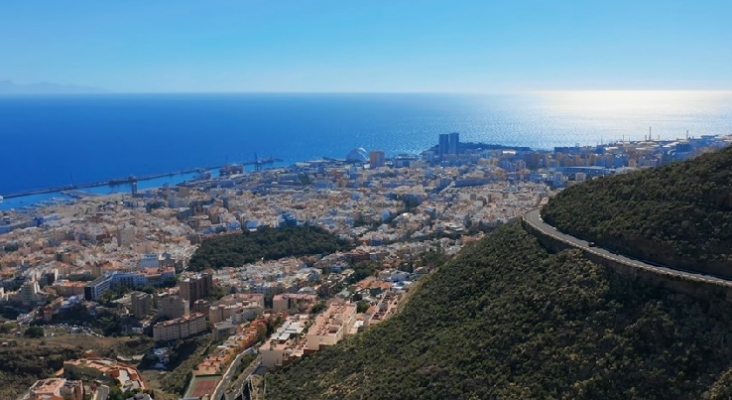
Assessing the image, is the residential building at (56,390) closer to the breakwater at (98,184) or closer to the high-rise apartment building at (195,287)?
the high-rise apartment building at (195,287)

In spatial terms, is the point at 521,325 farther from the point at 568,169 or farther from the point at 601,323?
the point at 568,169

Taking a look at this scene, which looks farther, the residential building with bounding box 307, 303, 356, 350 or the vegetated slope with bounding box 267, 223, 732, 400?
the residential building with bounding box 307, 303, 356, 350

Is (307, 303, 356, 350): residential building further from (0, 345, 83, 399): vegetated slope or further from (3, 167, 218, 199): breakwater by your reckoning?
(3, 167, 218, 199): breakwater

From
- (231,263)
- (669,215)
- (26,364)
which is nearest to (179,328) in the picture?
Answer: (26,364)

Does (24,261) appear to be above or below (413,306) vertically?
below

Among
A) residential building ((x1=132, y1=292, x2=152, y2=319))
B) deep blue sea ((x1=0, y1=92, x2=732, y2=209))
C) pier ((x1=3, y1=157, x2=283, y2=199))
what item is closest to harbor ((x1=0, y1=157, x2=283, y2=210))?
pier ((x1=3, y1=157, x2=283, y2=199))

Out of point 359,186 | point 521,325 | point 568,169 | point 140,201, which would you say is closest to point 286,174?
point 359,186

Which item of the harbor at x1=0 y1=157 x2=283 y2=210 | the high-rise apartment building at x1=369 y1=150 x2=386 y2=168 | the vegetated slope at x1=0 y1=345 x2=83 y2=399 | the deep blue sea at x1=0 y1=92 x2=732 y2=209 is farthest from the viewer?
the deep blue sea at x1=0 y1=92 x2=732 y2=209

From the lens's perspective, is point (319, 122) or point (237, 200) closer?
point (237, 200)
